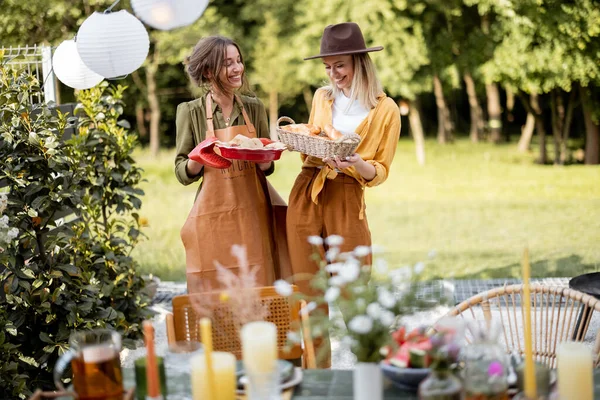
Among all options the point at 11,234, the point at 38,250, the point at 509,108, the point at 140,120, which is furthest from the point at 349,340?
the point at 140,120

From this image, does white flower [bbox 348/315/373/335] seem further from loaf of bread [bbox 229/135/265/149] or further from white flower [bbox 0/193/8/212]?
white flower [bbox 0/193/8/212]

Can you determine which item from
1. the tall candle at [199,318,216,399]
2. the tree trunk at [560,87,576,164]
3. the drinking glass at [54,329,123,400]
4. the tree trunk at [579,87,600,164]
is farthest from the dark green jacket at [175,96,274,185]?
the tree trunk at [560,87,576,164]

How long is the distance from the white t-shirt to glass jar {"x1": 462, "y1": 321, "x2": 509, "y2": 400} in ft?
5.41

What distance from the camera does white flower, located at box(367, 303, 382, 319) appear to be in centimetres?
166

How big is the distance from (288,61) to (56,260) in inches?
439

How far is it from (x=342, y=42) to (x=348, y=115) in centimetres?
28

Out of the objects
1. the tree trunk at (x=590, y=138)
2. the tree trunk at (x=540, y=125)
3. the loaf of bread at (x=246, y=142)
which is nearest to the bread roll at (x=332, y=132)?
the loaf of bread at (x=246, y=142)

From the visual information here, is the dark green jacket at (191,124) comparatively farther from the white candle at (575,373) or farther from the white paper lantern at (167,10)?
the white candle at (575,373)

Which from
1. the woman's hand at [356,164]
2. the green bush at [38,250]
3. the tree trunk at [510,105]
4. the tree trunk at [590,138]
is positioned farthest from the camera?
the tree trunk at [510,105]

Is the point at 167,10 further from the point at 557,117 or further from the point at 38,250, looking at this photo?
the point at 557,117

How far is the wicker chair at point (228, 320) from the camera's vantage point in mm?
2535

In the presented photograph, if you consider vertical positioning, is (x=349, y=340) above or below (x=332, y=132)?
below

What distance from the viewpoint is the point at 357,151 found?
3246 mm

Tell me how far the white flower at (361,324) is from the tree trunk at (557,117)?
10397 millimetres
